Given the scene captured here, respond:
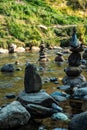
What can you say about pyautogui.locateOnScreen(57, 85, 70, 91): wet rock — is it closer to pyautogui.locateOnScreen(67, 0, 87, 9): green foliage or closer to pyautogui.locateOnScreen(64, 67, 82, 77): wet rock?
pyautogui.locateOnScreen(64, 67, 82, 77): wet rock

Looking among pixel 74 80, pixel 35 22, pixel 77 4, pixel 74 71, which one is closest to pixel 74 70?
pixel 74 71

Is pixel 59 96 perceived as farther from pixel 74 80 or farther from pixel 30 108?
pixel 74 80

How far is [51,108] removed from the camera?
17.8 metres

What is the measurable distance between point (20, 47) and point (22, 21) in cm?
903

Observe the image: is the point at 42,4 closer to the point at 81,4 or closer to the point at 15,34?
the point at 81,4

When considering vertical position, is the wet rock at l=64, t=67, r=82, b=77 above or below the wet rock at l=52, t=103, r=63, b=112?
below

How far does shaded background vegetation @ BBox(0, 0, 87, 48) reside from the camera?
5719 cm

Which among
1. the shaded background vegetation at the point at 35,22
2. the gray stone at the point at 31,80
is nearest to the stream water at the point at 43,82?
the gray stone at the point at 31,80

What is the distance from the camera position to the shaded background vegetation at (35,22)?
188 ft

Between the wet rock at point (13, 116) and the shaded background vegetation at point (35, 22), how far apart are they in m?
36.6

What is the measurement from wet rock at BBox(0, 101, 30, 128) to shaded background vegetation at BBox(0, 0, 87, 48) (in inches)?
1440

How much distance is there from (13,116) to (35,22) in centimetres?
4859

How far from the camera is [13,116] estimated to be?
1549cm

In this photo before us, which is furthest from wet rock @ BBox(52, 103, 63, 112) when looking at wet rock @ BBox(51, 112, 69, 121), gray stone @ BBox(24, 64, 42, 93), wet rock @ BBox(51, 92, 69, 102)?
wet rock @ BBox(51, 92, 69, 102)
